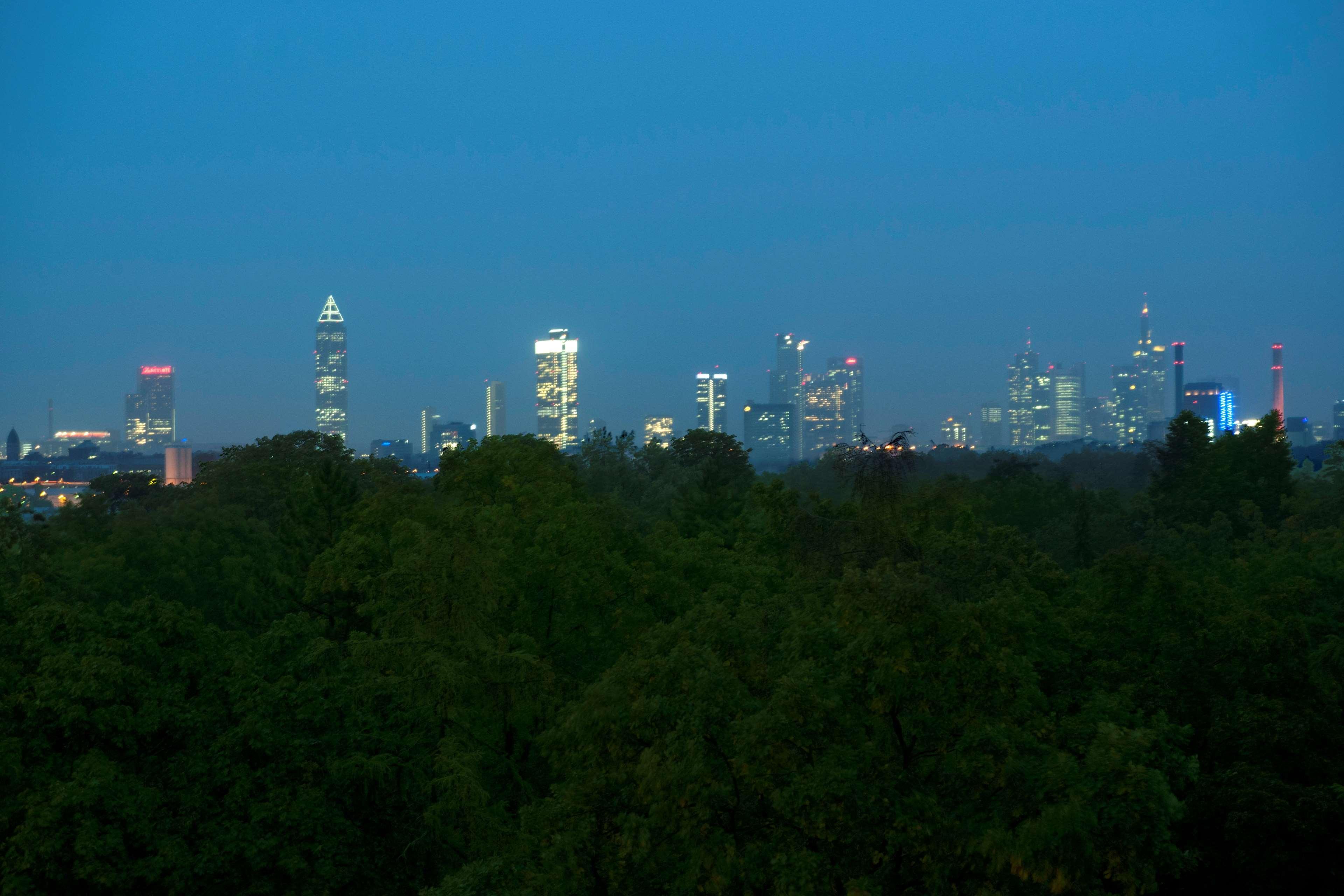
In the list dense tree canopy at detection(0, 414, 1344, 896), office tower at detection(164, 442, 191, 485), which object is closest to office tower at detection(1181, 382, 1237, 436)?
office tower at detection(164, 442, 191, 485)

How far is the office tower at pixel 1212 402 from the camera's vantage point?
552ft

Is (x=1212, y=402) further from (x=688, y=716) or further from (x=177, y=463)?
(x=688, y=716)

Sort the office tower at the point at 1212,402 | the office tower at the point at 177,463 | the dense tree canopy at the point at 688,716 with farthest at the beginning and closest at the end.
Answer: the office tower at the point at 1212,402
the office tower at the point at 177,463
the dense tree canopy at the point at 688,716

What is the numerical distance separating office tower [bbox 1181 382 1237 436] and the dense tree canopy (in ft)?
513

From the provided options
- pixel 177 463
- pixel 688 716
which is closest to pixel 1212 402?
pixel 177 463

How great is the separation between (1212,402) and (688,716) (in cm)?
19195

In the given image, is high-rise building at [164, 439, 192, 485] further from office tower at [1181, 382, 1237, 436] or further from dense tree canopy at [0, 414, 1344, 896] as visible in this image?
office tower at [1181, 382, 1237, 436]

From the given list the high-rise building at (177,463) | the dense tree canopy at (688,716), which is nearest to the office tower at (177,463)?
the high-rise building at (177,463)

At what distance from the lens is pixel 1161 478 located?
167 ft

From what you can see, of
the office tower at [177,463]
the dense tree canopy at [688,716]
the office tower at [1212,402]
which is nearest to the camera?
the dense tree canopy at [688,716]

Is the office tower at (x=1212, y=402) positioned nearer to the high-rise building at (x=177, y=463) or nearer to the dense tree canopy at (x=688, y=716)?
the high-rise building at (x=177, y=463)

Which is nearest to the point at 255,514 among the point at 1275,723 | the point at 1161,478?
the point at 1275,723

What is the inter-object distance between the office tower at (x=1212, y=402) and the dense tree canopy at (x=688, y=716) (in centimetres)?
15641

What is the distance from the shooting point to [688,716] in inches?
458
